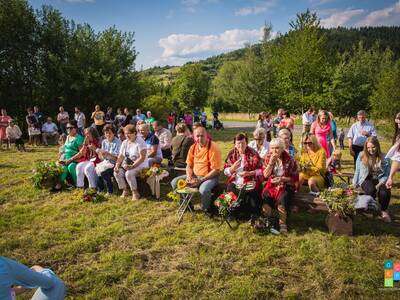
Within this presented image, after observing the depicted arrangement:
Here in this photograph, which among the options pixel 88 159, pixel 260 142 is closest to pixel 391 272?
pixel 260 142

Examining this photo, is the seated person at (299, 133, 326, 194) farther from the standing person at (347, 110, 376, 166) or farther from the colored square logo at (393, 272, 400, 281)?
the standing person at (347, 110, 376, 166)

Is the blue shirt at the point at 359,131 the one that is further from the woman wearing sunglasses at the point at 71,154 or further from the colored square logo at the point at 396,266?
the woman wearing sunglasses at the point at 71,154

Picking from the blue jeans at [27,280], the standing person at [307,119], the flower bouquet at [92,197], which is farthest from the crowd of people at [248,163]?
the standing person at [307,119]

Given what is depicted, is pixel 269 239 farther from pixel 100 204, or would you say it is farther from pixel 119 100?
pixel 119 100

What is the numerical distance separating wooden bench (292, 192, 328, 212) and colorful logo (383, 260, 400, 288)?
121cm

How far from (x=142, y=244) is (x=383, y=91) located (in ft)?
44.6

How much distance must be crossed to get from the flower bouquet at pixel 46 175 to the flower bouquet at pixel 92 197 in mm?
1286

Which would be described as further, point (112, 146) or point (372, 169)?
point (112, 146)

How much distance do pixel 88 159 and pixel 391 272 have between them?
21.0ft

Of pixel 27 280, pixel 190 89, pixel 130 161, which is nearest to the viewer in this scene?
pixel 27 280

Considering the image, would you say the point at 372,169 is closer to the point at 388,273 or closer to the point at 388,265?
the point at 388,265

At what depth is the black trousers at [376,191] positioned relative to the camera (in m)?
5.09

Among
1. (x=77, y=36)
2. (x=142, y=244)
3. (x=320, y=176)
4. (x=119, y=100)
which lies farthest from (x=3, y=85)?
(x=320, y=176)

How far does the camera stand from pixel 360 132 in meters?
7.54
